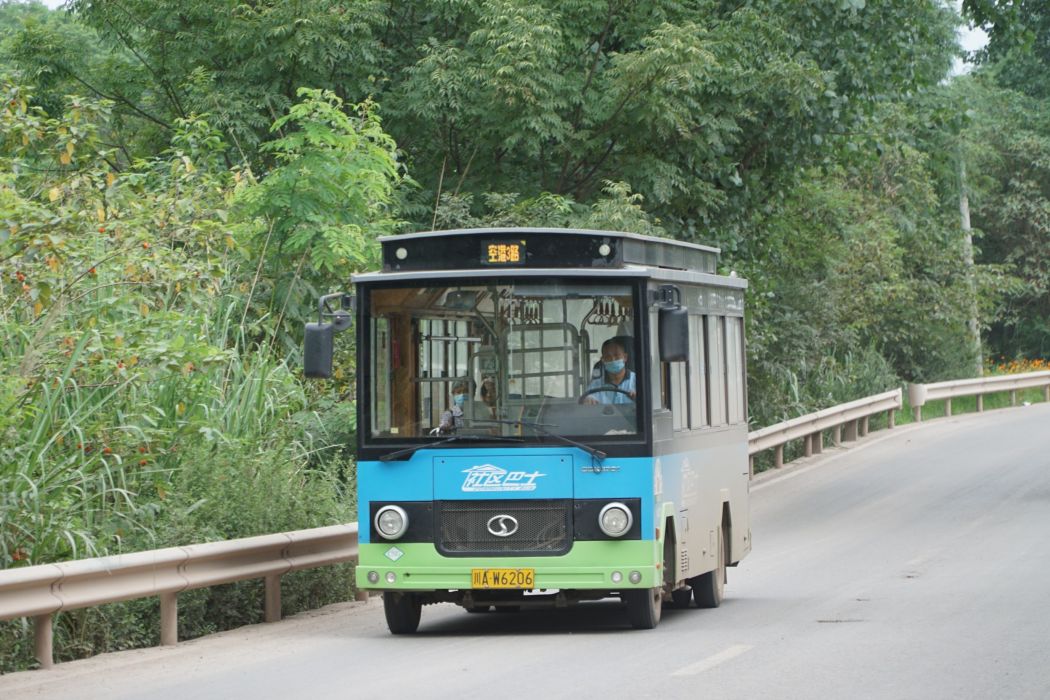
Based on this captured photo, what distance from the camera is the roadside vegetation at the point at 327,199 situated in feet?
44.7

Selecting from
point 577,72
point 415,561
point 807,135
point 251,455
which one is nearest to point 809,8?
point 807,135

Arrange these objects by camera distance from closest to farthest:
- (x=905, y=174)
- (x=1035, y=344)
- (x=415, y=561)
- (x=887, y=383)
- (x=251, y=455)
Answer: (x=415, y=561) → (x=251, y=455) → (x=887, y=383) → (x=905, y=174) → (x=1035, y=344)

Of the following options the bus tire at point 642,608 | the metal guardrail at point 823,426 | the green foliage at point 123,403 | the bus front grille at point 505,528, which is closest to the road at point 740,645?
the bus tire at point 642,608

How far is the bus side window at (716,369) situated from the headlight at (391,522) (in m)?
3.33

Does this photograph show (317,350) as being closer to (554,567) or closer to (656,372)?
(554,567)

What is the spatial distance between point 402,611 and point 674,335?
3008mm

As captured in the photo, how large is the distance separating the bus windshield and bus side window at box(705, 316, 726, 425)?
7.31 ft

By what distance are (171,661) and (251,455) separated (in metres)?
3.95

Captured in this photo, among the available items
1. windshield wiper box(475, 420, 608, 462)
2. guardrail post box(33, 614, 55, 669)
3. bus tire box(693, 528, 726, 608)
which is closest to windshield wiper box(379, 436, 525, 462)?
windshield wiper box(475, 420, 608, 462)

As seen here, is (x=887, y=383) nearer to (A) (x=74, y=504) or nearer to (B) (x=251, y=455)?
(B) (x=251, y=455)

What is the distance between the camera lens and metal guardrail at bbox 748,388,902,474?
2658cm

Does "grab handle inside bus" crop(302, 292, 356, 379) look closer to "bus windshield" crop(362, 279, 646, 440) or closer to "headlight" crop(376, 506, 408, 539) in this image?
"bus windshield" crop(362, 279, 646, 440)

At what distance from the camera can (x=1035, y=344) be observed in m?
59.2

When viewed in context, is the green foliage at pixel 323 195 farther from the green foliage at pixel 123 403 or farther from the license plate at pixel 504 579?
the license plate at pixel 504 579
